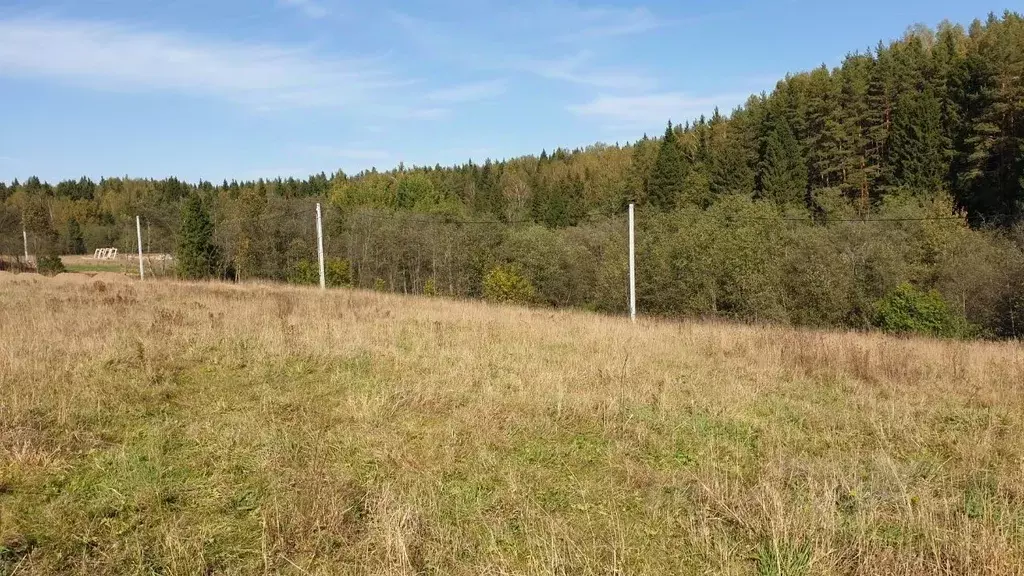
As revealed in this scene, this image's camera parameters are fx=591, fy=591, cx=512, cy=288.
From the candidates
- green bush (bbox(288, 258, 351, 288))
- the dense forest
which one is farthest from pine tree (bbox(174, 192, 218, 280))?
green bush (bbox(288, 258, 351, 288))

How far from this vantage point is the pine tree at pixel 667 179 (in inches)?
2298

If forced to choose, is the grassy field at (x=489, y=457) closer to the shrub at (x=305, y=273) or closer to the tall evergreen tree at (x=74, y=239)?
the shrub at (x=305, y=273)

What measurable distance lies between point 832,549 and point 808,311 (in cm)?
2982

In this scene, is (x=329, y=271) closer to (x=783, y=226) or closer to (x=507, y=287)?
(x=507, y=287)

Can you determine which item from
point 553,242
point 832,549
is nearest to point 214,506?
point 832,549

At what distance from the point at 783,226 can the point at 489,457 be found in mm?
32828

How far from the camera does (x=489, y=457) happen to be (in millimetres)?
5078

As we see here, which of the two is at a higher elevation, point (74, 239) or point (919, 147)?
point (919, 147)

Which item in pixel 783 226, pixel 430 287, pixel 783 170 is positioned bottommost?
pixel 430 287

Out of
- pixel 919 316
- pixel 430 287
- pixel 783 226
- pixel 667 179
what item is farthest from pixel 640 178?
pixel 919 316

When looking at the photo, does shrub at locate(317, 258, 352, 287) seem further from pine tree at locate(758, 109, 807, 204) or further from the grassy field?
the grassy field

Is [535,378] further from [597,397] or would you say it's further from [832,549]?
[832,549]

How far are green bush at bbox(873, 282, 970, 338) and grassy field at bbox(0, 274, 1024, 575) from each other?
1449 centimetres

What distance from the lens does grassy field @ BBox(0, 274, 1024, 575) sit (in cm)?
346
